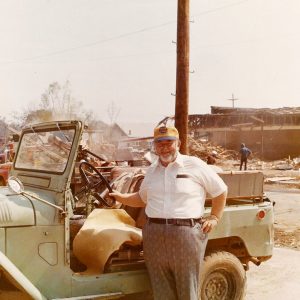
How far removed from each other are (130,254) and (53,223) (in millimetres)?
874

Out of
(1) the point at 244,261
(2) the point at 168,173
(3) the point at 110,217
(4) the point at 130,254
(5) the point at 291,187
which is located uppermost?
(2) the point at 168,173

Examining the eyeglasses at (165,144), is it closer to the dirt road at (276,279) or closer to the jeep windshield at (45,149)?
the jeep windshield at (45,149)

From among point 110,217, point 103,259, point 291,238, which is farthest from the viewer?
point 291,238

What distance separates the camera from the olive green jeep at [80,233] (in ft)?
12.4

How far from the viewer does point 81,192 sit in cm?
513

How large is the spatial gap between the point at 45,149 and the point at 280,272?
3974 mm

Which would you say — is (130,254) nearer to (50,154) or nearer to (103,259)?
(103,259)

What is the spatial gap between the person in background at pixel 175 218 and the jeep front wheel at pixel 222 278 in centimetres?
84

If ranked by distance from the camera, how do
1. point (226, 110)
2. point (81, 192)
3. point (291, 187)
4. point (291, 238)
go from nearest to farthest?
1. point (81, 192)
2. point (291, 238)
3. point (291, 187)
4. point (226, 110)

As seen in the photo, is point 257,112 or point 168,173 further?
point 257,112

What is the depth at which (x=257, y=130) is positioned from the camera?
44.0 m

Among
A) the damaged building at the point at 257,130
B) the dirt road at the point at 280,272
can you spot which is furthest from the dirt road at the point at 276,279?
the damaged building at the point at 257,130

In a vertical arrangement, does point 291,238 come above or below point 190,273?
below

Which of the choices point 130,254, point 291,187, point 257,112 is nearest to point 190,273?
point 130,254
